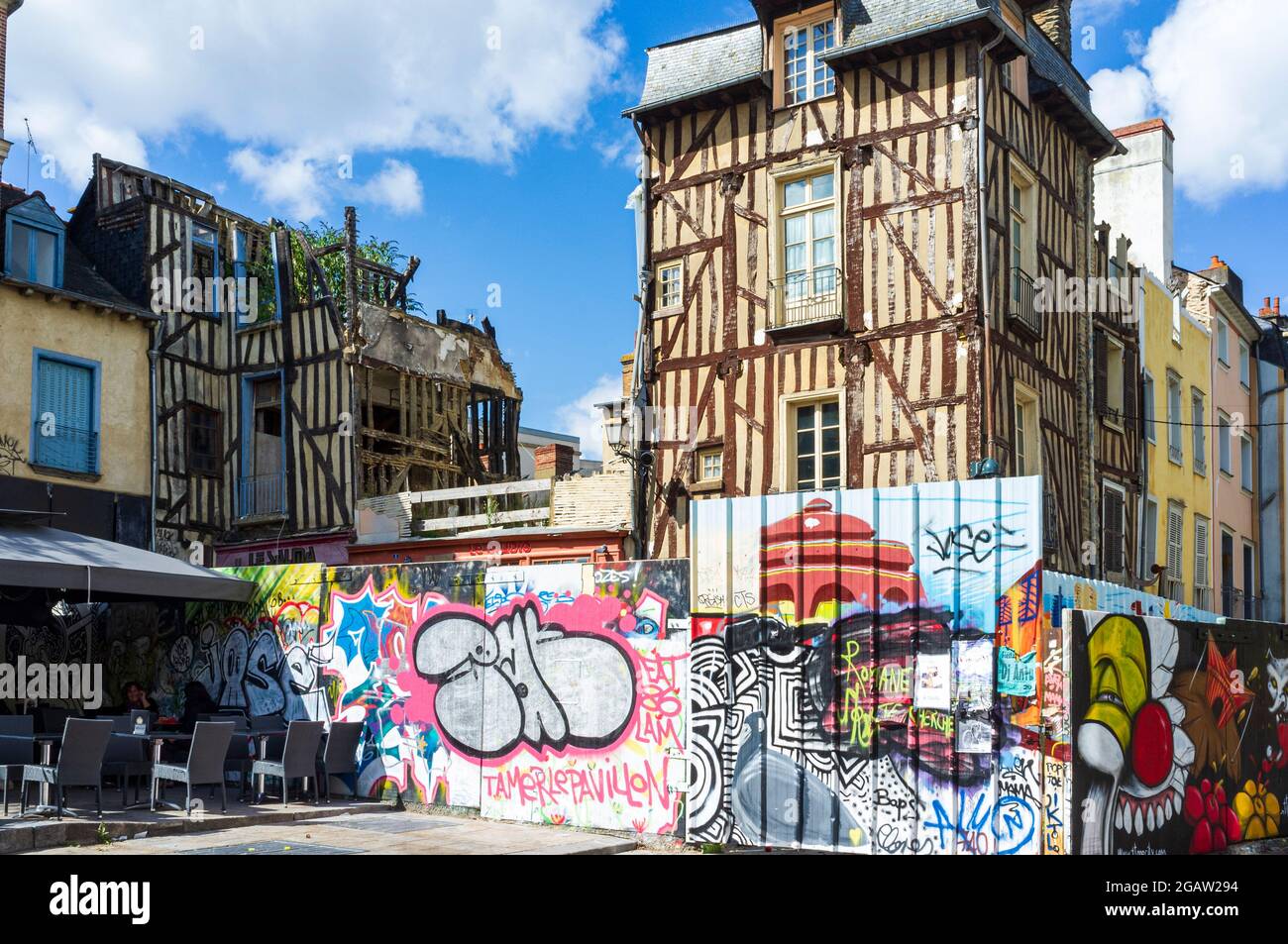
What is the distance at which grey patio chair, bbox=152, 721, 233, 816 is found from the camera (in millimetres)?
10422

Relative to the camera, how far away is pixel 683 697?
1012 centimetres

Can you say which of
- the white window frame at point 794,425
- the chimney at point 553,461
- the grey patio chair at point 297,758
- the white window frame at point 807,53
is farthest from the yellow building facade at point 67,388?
the white window frame at point 807,53

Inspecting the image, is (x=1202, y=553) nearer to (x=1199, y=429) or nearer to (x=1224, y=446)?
(x=1199, y=429)

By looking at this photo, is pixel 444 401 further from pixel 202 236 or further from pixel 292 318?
pixel 202 236

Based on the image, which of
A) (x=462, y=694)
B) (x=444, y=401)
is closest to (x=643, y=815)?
(x=462, y=694)

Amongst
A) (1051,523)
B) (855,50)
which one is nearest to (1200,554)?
(1051,523)

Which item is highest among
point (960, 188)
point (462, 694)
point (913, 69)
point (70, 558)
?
point (913, 69)

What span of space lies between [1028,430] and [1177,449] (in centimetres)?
748

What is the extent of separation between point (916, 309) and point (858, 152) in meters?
2.25

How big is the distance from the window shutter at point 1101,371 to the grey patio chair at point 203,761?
14.4 meters

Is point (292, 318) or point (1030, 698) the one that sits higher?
point (292, 318)

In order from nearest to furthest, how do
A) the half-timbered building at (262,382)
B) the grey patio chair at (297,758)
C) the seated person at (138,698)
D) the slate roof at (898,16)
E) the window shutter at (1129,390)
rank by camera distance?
the grey patio chair at (297,758) → the seated person at (138,698) → the slate roof at (898,16) → the half-timbered building at (262,382) → the window shutter at (1129,390)

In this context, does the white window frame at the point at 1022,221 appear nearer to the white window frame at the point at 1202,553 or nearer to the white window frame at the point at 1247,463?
the white window frame at the point at 1202,553

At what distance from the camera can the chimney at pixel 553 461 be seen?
20.5m
